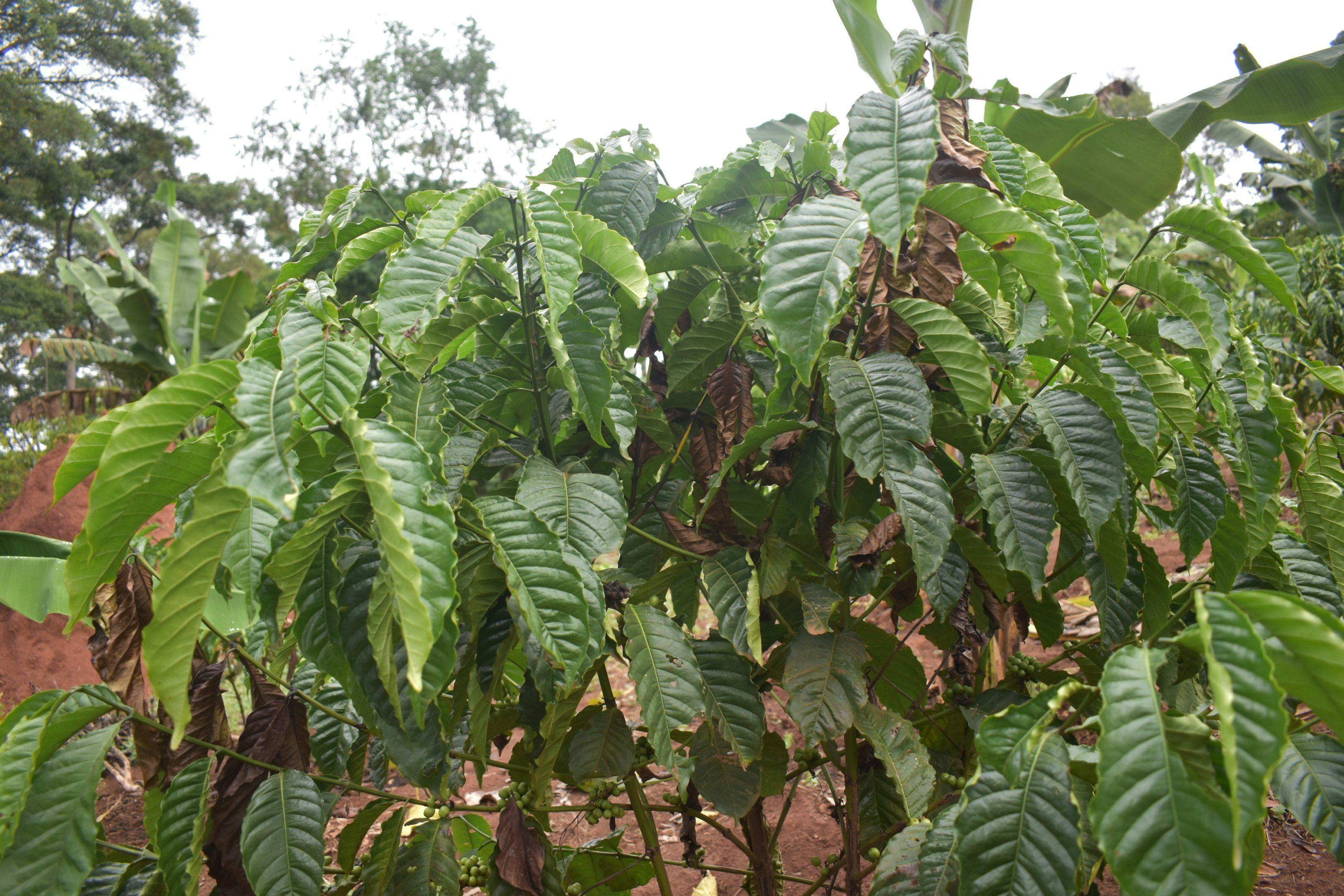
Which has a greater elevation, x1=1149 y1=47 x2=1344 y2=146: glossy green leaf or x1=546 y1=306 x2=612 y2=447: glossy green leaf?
x1=1149 y1=47 x2=1344 y2=146: glossy green leaf

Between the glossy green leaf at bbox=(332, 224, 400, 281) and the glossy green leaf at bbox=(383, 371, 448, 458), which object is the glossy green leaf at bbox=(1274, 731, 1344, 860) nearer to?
the glossy green leaf at bbox=(383, 371, 448, 458)

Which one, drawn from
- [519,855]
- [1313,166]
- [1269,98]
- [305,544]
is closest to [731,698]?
[519,855]

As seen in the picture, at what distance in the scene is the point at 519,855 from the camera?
974mm

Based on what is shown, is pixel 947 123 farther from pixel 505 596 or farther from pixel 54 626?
pixel 54 626

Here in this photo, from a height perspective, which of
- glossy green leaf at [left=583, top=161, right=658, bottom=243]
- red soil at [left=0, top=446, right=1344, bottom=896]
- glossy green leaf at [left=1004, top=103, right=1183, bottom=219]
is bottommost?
red soil at [left=0, top=446, right=1344, bottom=896]

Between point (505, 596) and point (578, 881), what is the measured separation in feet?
2.22

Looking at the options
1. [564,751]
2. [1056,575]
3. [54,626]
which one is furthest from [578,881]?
[54,626]

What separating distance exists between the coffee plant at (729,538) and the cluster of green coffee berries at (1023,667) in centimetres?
1

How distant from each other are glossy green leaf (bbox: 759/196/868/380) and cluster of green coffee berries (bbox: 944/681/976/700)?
2.24 feet

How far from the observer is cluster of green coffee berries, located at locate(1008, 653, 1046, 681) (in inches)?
47.6

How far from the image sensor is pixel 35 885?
812mm

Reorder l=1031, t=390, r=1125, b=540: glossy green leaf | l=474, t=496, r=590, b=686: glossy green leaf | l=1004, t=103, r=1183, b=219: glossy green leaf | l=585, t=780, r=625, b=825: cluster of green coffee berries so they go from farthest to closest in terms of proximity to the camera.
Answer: l=1004, t=103, r=1183, b=219: glossy green leaf < l=585, t=780, r=625, b=825: cluster of green coffee berries < l=1031, t=390, r=1125, b=540: glossy green leaf < l=474, t=496, r=590, b=686: glossy green leaf

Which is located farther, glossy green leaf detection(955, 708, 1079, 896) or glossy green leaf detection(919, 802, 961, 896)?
glossy green leaf detection(919, 802, 961, 896)

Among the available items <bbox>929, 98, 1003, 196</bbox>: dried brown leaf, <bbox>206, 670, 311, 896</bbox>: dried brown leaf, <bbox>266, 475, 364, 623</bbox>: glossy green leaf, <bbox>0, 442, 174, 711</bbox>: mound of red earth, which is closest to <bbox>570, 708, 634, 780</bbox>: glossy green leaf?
<bbox>206, 670, 311, 896</bbox>: dried brown leaf
